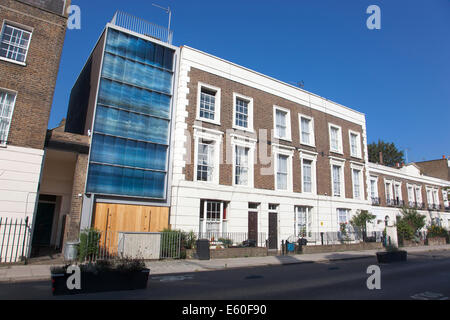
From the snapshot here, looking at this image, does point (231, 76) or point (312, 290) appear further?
A: point (231, 76)

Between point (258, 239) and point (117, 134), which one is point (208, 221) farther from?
point (117, 134)

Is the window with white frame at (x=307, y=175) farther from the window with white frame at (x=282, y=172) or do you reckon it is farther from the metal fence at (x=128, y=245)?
the metal fence at (x=128, y=245)

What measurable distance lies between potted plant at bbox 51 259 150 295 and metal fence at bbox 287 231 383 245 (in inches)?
570

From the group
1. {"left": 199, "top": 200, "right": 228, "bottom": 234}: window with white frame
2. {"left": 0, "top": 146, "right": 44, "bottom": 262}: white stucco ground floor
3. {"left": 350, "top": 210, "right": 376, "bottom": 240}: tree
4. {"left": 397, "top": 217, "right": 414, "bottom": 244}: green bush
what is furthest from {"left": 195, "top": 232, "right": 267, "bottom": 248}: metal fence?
{"left": 397, "top": 217, "right": 414, "bottom": 244}: green bush

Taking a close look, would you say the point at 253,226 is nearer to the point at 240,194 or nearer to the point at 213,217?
the point at 240,194

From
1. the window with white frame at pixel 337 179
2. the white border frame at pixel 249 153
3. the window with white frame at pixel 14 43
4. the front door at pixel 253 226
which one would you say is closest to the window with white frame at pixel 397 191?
the window with white frame at pixel 337 179

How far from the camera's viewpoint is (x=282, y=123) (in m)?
23.1

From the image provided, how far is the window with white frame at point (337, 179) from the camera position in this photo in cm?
2525

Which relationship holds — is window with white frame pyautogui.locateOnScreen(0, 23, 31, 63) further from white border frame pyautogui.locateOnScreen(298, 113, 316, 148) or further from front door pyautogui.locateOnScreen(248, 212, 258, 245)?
white border frame pyautogui.locateOnScreen(298, 113, 316, 148)

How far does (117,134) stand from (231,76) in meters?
8.71

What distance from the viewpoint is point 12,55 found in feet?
46.4

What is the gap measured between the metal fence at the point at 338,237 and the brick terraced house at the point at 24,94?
616 inches

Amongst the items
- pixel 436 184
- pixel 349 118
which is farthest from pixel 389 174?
pixel 436 184

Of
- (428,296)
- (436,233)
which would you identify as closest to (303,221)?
(428,296)
